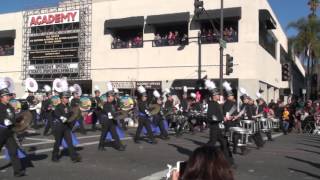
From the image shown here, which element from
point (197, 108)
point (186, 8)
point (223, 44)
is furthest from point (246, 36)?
point (197, 108)

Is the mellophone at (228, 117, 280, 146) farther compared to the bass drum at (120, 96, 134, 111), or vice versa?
the bass drum at (120, 96, 134, 111)

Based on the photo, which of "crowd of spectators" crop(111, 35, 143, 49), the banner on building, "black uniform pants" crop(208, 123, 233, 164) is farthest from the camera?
the banner on building

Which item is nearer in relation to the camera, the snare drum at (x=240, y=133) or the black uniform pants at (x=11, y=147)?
the black uniform pants at (x=11, y=147)

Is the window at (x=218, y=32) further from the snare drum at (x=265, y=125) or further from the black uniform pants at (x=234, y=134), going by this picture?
the black uniform pants at (x=234, y=134)

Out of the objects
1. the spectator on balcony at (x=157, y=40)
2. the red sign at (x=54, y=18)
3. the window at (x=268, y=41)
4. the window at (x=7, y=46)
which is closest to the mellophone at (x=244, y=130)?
the spectator on balcony at (x=157, y=40)

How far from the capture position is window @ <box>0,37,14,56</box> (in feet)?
136

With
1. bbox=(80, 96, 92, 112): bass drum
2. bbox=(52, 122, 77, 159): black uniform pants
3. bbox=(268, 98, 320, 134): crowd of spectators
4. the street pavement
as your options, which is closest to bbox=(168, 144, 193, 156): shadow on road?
the street pavement

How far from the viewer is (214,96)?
11812 millimetres

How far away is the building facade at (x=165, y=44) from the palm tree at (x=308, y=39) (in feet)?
35.2

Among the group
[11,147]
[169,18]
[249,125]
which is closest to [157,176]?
[11,147]

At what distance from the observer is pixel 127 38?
1415 inches

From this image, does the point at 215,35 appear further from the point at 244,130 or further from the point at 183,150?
the point at 244,130

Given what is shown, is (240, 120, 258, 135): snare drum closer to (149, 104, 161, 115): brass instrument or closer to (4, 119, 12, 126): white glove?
(149, 104, 161, 115): brass instrument

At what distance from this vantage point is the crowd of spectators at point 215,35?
31.4 meters
